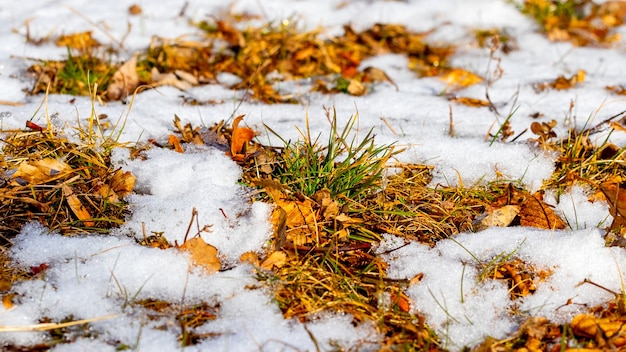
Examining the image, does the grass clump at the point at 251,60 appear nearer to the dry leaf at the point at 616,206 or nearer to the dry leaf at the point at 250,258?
the dry leaf at the point at 250,258

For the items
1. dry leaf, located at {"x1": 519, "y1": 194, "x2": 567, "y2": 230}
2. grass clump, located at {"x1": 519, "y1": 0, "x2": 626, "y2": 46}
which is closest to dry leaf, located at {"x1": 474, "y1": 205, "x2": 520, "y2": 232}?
dry leaf, located at {"x1": 519, "y1": 194, "x2": 567, "y2": 230}

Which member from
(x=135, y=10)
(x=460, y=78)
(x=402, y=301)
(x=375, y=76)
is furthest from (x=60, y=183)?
(x=460, y=78)

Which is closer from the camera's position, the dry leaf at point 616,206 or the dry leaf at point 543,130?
the dry leaf at point 616,206

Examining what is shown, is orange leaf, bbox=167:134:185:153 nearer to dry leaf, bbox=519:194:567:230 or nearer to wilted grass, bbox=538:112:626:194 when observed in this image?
dry leaf, bbox=519:194:567:230

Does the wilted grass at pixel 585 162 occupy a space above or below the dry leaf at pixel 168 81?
below

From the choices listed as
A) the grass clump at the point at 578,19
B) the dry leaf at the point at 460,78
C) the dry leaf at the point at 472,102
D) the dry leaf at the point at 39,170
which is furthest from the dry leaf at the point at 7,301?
the grass clump at the point at 578,19

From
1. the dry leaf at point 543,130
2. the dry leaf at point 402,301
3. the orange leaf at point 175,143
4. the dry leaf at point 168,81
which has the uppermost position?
the dry leaf at point 168,81
